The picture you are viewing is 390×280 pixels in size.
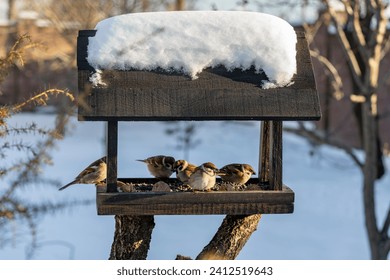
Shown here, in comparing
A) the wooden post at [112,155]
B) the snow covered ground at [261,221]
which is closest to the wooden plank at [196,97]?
the wooden post at [112,155]

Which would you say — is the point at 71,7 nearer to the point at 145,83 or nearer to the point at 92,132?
the point at 92,132

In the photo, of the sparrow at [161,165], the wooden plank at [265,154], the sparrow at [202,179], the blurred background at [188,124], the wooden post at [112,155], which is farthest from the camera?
the wooden plank at [265,154]

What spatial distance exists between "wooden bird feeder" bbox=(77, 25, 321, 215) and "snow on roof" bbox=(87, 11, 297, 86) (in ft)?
0.16

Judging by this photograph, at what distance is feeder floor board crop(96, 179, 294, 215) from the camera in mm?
3219

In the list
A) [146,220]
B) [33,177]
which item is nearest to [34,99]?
[33,177]

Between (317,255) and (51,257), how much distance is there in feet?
10.6

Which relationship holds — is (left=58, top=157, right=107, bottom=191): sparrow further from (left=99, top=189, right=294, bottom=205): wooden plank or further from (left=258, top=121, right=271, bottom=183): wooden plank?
(left=258, top=121, right=271, bottom=183): wooden plank

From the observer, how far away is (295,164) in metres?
13.7

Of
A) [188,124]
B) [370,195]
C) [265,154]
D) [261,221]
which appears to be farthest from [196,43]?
[188,124]

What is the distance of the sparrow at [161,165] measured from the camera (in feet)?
12.4

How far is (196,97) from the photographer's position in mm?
3191

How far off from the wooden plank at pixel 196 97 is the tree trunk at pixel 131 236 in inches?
26.5

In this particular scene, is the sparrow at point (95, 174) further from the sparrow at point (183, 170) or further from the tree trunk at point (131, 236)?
the sparrow at point (183, 170)

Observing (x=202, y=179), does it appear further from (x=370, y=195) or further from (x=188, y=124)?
(x=188, y=124)
